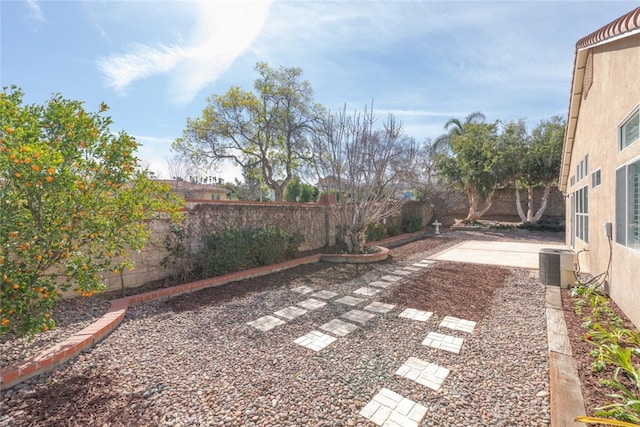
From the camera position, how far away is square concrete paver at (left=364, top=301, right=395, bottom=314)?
4953 mm

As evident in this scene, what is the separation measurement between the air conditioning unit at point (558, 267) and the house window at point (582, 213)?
6.11ft

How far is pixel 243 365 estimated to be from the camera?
3.17 m

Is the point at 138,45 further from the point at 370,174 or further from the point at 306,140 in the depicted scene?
the point at 306,140

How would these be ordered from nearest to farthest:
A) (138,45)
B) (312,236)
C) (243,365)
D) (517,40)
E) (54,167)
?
(54,167) < (243,365) < (138,45) < (517,40) < (312,236)

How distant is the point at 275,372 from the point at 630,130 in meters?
5.79

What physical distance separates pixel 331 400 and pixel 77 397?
2287mm

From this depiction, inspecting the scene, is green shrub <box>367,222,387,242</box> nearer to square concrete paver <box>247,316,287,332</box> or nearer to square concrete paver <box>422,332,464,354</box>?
square concrete paver <box>247,316,287,332</box>

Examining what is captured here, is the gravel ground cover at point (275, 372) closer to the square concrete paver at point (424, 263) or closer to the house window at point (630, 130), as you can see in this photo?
the house window at point (630, 130)

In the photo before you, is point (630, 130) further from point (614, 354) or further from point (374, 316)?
point (374, 316)

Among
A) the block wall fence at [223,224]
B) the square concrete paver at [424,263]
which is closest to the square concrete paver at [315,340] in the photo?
the block wall fence at [223,224]

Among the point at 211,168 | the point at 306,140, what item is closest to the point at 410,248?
the point at 306,140

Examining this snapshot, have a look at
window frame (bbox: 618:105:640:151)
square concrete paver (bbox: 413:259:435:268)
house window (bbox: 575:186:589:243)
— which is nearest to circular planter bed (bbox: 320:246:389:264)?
square concrete paver (bbox: 413:259:435:268)

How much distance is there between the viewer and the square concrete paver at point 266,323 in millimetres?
4246

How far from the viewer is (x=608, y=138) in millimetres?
5020
